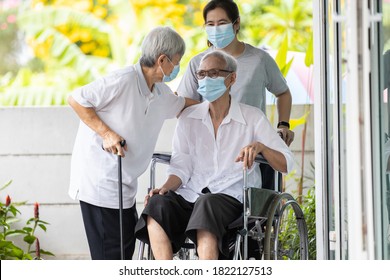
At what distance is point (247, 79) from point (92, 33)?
4439mm

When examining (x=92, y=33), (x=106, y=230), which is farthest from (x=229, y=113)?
(x=92, y=33)

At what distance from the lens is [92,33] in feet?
29.8

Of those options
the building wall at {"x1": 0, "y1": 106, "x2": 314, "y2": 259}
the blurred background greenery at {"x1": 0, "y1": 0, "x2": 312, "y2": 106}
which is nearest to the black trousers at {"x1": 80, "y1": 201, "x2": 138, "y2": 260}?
the building wall at {"x1": 0, "y1": 106, "x2": 314, "y2": 259}

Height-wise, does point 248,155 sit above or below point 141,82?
below

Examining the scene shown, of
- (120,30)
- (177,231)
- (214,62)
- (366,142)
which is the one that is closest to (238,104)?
(214,62)

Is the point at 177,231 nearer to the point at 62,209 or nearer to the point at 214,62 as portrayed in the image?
the point at 214,62

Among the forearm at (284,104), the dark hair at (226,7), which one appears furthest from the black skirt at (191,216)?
the dark hair at (226,7)

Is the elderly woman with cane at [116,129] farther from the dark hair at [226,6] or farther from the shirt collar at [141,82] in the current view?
the dark hair at [226,6]

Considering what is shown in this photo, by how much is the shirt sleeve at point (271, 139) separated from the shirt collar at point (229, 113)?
0.08m

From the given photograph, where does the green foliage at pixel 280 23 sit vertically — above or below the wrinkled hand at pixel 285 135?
above

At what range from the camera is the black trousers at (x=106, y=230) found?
4438 mm

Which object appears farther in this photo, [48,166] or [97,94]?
[48,166]

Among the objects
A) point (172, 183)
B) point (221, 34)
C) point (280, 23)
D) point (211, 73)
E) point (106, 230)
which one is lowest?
point (106, 230)

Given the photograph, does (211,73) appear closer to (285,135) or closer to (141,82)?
(141,82)
